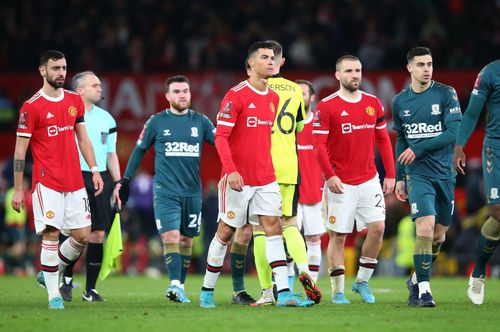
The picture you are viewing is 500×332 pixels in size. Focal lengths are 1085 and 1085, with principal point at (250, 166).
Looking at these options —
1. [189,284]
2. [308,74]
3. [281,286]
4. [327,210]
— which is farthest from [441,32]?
[281,286]

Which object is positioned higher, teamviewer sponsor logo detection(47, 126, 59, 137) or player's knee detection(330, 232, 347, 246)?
teamviewer sponsor logo detection(47, 126, 59, 137)

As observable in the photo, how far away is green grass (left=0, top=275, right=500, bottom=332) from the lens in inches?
376

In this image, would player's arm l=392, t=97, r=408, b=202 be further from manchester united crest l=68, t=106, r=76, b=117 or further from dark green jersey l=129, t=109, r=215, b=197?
manchester united crest l=68, t=106, r=76, b=117

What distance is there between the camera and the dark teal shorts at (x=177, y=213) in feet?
43.5

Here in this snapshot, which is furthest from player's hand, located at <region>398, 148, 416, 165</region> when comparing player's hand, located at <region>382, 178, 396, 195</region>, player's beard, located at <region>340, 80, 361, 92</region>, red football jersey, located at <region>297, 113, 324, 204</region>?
red football jersey, located at <region>297, 113, 324, 204</region>

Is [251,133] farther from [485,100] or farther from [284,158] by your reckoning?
[485,100]

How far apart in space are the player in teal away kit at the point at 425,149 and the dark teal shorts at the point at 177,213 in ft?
8.94

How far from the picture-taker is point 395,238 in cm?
2408

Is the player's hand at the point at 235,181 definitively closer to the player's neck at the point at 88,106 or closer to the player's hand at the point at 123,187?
the player's hand at the point at 123,187

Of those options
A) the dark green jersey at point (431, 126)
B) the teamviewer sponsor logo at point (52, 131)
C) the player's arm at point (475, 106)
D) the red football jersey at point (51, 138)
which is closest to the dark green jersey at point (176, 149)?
the red football jersey at point (51, 138)

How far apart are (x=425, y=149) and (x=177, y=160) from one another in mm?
3225

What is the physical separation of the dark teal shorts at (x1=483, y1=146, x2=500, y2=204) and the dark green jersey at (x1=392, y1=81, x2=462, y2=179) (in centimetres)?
44

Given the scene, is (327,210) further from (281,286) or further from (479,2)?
(479,2)

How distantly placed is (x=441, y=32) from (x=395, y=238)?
5.10m
